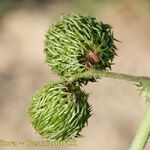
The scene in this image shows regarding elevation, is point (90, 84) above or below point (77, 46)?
above

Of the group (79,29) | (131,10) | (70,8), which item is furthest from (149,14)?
(79,29)

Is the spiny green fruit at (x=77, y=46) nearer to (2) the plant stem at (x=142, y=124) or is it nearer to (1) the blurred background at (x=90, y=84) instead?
(2) the plant stem at (x=142, y=124)

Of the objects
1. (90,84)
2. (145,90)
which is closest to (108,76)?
(145,90)

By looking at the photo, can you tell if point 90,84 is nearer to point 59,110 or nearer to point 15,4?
point 15,4

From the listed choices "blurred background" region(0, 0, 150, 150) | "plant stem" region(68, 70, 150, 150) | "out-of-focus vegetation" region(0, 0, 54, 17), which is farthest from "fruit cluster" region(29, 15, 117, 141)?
"out-of-focus vegetation" region(0, 0, 54, 17)

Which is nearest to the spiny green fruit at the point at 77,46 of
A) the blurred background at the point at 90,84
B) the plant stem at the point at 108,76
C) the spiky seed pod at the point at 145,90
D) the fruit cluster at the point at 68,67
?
the fruit cluster at the point at 68,67
